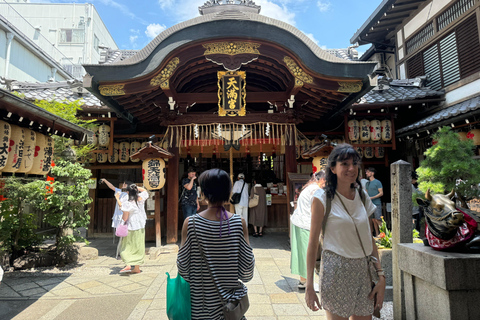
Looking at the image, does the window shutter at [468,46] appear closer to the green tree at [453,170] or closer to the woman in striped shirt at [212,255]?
the green tree at [453,170]

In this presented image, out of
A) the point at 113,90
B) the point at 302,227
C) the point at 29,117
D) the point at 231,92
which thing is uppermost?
the point at 231,92

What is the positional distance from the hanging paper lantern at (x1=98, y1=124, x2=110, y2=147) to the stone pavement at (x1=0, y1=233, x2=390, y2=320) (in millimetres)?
3914

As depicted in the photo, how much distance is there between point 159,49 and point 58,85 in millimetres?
6298

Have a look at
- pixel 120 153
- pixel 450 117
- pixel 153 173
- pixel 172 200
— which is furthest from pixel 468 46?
pixel 120 153

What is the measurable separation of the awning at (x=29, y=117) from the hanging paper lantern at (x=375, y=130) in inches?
337

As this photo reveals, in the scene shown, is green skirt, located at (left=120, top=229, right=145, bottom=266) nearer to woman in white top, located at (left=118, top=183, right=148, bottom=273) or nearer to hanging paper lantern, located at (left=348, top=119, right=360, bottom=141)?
woman in white top, located at (left=118, top=183, right=148, bottom=273)

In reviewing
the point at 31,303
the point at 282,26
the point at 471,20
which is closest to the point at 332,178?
the point at 31,303

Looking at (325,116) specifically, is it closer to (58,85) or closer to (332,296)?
(332,296)

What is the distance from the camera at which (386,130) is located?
9438 millimetres

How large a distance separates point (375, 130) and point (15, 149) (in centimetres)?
961

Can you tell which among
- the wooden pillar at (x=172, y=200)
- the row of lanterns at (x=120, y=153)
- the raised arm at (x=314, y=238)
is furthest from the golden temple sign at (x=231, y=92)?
the raised arm at (x=314, y=238)

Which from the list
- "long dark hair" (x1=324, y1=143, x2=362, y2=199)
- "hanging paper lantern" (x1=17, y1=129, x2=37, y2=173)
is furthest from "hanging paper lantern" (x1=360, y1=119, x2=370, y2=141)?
"hanging paper lantern" (x1=17, y1=129, x2=37, y2=173)

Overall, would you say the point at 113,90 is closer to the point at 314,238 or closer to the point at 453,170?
the point at 314,238

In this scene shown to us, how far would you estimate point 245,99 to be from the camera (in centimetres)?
834
